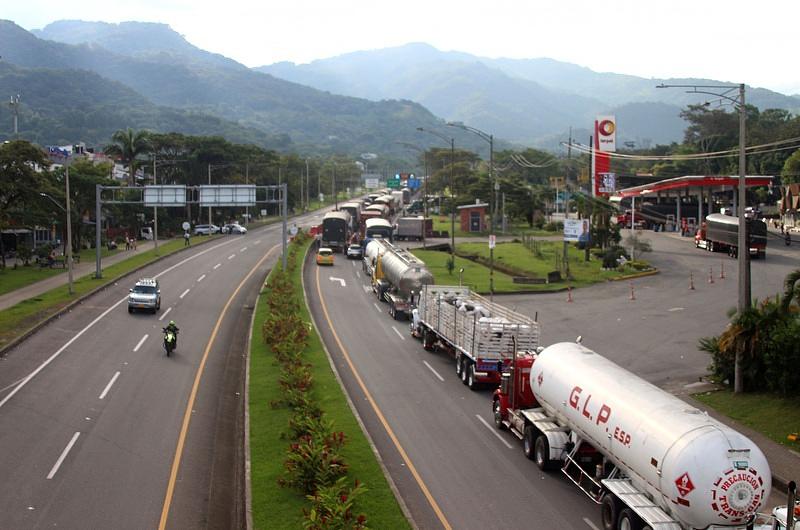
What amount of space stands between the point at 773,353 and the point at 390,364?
587 inches

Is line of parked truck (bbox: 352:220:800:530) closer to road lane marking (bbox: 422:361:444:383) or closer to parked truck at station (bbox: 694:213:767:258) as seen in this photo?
road lane marking (bbox: 422:361:444:383)

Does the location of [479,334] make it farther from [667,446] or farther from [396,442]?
[667,446]

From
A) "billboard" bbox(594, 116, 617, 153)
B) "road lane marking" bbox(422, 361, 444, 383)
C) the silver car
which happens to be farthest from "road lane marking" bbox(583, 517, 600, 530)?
"billboard" bbox(594, 116, 617, 153)

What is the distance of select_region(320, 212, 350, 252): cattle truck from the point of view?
81.6m

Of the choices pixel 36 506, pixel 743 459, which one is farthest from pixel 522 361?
pixel 36 506

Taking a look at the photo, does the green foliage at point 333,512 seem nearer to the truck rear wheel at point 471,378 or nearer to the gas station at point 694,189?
the truck rear wheel at point 471,378

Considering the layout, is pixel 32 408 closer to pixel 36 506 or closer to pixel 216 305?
pixel 36 506

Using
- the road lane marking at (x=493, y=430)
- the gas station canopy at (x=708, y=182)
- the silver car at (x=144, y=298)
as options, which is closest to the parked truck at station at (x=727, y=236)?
the gas station canopy at (x=708, y=182)

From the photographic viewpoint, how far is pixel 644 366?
34.1 meters

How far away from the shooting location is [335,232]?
81.9m

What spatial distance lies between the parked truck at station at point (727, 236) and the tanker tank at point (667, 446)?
152ft

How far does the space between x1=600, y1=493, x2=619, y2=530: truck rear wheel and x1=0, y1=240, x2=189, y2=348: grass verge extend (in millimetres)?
28080

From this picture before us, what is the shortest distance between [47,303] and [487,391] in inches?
1142

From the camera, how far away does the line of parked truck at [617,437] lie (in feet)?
48.6
